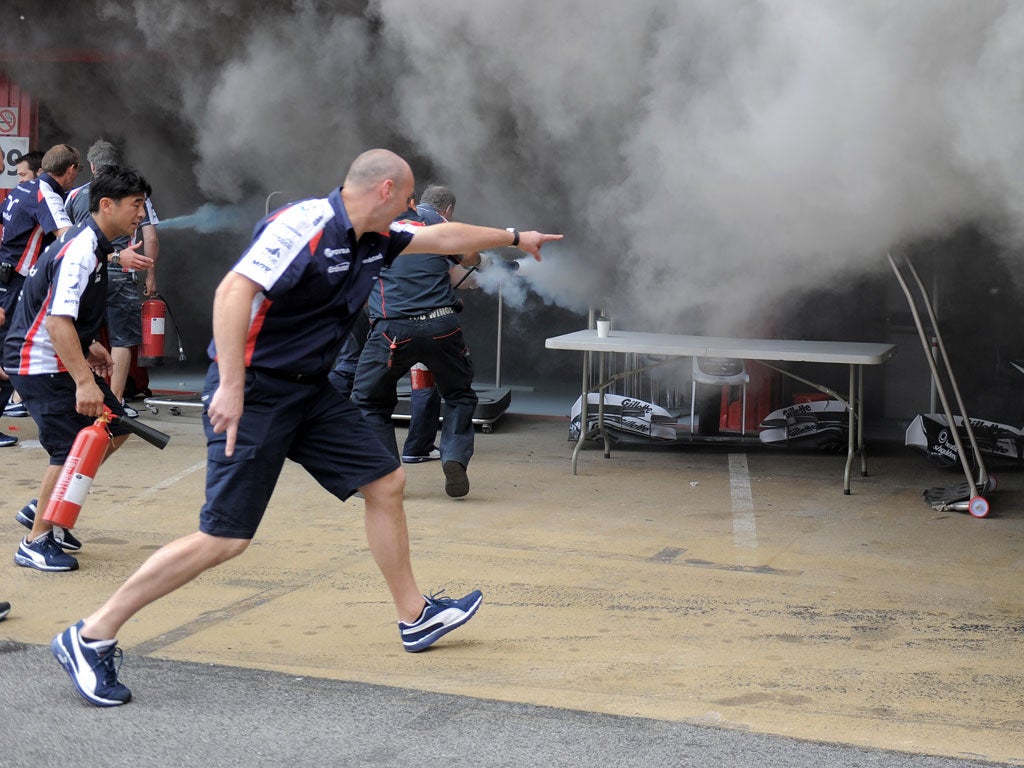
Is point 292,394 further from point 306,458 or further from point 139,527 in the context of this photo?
point 139,527

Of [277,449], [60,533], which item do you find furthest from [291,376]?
[60,533]

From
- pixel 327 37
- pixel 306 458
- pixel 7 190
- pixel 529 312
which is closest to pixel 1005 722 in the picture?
pixel 306 458

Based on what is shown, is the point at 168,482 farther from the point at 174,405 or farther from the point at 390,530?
the point at 390,530

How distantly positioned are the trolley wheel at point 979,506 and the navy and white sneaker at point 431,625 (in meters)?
3.15

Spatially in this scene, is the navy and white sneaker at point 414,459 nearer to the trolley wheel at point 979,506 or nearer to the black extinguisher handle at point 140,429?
the black extinguisher handle at point 140,429

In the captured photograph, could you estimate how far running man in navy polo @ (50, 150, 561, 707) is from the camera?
10.8 ft

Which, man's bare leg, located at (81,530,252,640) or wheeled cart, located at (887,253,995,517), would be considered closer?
man's bare leg, located at (81,530,252,640)

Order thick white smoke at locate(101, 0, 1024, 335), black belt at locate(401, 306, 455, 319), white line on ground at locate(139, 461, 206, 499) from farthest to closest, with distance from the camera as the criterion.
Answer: white line on ground at locate(139, 461, 206, 499) < black belt at locate(401, 306, 455, 319) < thick white smoke at locate(101, 0, 1024, 335)

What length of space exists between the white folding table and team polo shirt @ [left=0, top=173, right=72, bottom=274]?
9.01 ft

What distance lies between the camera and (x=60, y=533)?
16.3 ft

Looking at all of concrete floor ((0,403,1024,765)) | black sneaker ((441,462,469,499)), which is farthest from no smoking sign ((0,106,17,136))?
black sneaker ((441,462,469,499))

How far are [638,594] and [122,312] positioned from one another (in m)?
4.49

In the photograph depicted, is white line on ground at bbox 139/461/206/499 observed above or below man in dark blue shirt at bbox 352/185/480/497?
below

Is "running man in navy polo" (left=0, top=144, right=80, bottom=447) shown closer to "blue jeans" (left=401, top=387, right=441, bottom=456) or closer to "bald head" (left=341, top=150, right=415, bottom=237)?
"blue jeans" (left=401, top=387, right=441, bottom=456)
